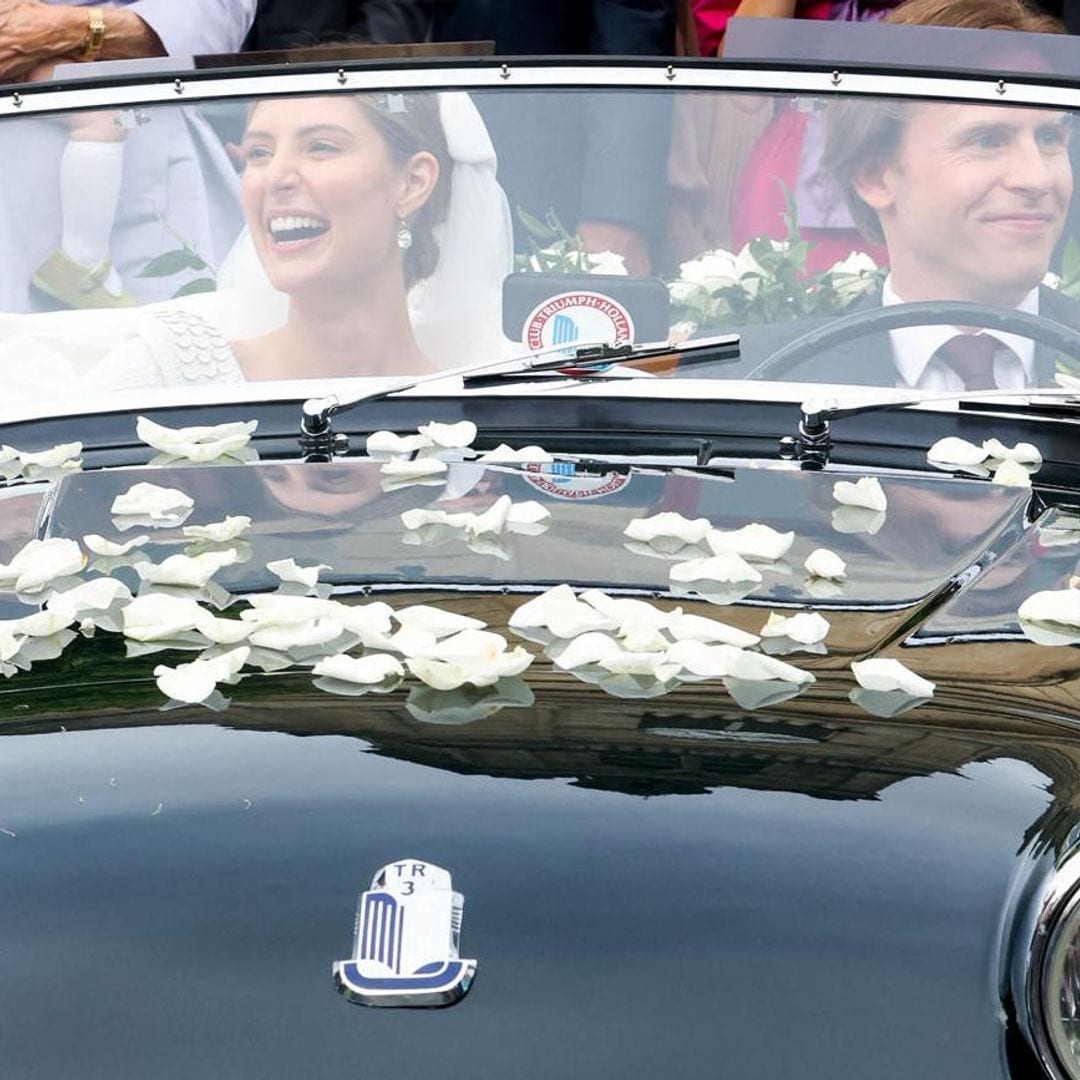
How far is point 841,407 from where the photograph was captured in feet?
7.05

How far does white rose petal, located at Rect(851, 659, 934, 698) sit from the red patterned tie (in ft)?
2.48

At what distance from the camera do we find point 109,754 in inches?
58.7

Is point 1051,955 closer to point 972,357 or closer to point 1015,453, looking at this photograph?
point 1015,453

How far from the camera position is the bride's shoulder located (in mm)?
2328

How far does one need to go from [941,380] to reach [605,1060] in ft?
3.97

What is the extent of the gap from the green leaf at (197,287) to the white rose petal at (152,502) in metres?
0.39

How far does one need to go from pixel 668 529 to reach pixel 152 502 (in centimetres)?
54

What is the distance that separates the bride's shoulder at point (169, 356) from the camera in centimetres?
233

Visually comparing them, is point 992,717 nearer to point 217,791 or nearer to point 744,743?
point 744,743

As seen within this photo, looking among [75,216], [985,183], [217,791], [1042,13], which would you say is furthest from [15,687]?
[1042,13]

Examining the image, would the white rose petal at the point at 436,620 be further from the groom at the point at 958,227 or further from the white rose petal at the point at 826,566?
the groom at the point at 958,227

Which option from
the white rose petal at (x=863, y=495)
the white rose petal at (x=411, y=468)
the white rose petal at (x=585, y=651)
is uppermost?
the white rose petal at (x=411, y=468)

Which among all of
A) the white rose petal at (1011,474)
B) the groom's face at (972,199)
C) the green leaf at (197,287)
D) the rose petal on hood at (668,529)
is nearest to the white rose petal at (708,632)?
the rose petal on hood at (668,529)

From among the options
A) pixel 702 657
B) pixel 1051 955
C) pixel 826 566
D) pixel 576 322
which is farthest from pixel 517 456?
pixel 1051 955
